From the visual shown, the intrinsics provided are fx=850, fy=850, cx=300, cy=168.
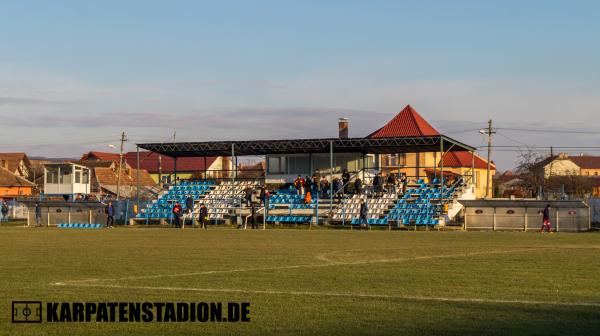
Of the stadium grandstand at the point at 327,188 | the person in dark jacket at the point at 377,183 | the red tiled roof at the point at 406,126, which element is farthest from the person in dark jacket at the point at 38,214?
the red tiled roof at the point at 406,126

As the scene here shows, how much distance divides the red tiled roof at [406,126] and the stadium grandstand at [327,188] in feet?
103

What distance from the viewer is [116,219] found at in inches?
2349

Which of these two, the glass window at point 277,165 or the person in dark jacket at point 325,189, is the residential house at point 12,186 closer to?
the glass window at point 277,165

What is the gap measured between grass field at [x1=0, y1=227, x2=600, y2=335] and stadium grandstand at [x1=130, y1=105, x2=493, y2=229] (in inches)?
972

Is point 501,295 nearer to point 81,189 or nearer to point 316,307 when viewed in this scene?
point 316,307

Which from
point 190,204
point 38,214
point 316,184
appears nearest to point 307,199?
point 316,184

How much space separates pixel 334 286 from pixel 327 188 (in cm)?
4012

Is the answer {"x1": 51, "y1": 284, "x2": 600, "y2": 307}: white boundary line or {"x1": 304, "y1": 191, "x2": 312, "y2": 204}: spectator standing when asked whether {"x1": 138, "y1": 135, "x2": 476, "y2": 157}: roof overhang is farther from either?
{"x1": 51, "y1": 284, "x2": 600, "y2": 307}: white boundary line

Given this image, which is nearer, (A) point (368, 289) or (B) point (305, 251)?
(A) point (368, 289)

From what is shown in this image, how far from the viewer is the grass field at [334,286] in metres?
11.2

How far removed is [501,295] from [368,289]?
233 centimetres

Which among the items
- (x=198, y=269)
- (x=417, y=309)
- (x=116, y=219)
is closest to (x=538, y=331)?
(x=417, y=309)

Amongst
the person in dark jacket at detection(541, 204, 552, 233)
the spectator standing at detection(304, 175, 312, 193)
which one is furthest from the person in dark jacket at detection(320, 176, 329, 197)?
the person in dark jacket at detection(541, 204, 552, 233)

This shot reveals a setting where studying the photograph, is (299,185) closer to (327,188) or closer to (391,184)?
(327,188)
